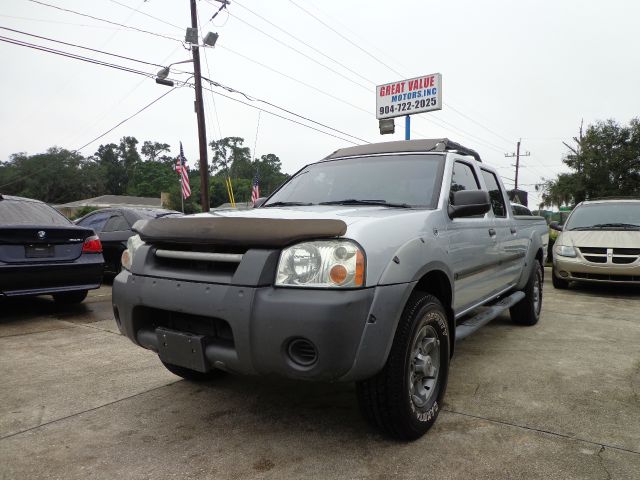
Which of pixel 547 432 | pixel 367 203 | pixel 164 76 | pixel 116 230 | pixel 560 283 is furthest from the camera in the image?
pixel 164 76

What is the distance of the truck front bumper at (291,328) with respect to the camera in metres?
2.13

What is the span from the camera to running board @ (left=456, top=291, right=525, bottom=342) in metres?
3.37

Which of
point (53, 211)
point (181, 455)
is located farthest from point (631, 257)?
point (53, 211)

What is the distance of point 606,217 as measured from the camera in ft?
28.2

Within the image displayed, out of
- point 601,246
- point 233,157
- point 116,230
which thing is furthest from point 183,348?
point 233,157

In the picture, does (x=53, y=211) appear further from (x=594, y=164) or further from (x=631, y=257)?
(x=594, y=164)

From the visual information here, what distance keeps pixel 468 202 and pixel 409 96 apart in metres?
15.5

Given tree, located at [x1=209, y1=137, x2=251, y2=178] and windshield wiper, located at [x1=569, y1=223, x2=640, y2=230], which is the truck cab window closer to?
windshield wiper, located at [x1=569, y1=223, x2=640, y2=230]

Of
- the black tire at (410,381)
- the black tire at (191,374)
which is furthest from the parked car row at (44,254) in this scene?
the black tire at (410,381)

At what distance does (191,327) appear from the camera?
2576 millimetres

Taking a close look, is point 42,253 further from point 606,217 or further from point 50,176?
point 50,176

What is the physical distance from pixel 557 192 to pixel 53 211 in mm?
29944

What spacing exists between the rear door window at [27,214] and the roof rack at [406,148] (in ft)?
12.3

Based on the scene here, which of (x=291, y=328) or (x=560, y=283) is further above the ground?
(x=291, y=328)
